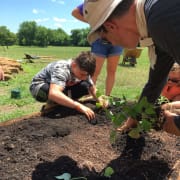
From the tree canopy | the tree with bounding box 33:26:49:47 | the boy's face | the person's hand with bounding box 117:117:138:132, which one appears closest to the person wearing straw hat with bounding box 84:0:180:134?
the person's hand with bounding box 117:117:138:132

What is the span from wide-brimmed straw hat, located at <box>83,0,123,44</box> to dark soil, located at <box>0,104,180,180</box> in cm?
109

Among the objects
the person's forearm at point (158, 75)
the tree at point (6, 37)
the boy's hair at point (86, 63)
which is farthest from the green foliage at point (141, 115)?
the tree at point (6, 37)

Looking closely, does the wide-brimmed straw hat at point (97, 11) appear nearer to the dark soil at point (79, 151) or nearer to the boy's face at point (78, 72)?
the dark soil at point (79, 151)

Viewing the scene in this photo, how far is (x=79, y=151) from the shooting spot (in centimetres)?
305

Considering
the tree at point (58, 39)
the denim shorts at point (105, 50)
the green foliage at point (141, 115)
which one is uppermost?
the denim shorts at point (105, 50)

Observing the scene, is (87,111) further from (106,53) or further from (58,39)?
(58,39)

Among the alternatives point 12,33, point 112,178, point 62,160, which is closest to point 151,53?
point 112,178

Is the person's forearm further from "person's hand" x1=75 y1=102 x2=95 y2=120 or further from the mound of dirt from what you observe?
the mound of dirt

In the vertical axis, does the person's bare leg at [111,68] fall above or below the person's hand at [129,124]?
above

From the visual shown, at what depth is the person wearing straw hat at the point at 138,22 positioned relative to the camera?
1518 mm

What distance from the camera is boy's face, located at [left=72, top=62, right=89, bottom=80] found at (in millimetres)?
3898

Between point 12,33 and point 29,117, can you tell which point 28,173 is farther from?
point 12,33

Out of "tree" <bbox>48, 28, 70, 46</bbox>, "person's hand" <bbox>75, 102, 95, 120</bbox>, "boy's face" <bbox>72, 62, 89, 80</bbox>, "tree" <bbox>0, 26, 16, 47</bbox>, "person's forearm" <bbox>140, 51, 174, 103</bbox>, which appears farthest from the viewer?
"tree" <bbox>48, 28, 70, 46</bbox>

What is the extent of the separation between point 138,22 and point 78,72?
7.06ft
